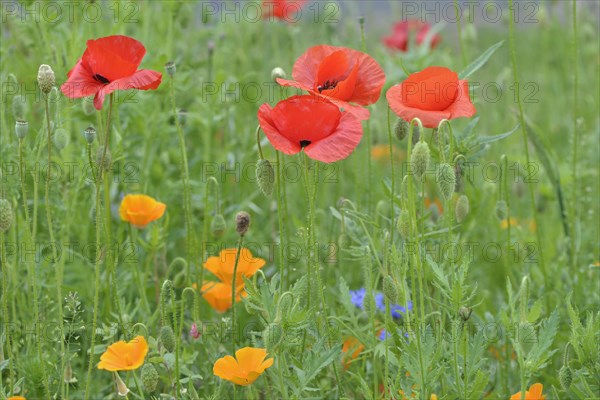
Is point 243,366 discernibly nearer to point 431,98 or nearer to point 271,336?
point 271,336

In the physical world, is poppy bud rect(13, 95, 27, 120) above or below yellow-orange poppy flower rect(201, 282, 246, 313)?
above

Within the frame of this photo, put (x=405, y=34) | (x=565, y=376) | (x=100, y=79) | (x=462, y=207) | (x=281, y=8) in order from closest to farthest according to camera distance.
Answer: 1. (x=565, y=376)
2. (x=100, y=79)
3. (x=462, y=207)
4. (x=281, y=8)
5. (x=405, y=34)

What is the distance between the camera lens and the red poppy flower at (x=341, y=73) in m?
1.52

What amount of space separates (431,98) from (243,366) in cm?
52

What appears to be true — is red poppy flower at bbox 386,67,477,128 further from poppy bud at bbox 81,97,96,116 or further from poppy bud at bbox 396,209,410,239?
poppy bud at bbox 81,97,96,116

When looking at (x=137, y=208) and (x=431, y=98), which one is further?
(x=137, y=208)

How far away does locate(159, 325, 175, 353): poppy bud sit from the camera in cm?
150

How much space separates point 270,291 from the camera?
1.45m

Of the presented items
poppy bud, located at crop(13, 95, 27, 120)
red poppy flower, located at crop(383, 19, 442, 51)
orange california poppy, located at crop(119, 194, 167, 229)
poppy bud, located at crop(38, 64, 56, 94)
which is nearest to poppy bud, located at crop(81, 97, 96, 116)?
poppy bud, located at crop(13, 95, 27, 120)

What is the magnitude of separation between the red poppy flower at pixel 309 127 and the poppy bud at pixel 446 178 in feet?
0.46

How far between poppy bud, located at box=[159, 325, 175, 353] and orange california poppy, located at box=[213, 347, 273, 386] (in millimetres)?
150

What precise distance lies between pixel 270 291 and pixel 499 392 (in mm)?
542

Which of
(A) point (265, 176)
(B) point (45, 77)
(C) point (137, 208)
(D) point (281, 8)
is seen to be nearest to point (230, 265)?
(C) point (137, 208)

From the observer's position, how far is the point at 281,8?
10.5 feet
